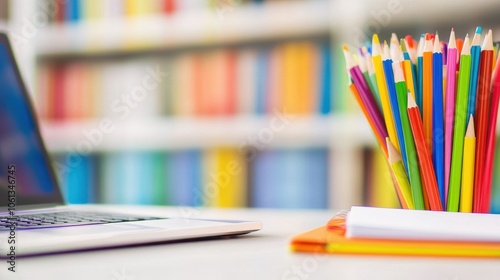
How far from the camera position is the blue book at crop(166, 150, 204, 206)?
1.97 meters

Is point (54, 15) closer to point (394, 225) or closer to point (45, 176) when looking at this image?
point (45, 176)

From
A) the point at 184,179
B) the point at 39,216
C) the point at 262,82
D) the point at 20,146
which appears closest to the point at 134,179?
the point at 184,179

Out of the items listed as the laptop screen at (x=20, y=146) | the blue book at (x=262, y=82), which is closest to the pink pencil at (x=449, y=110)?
the laptop screen at (x=20, y=146)

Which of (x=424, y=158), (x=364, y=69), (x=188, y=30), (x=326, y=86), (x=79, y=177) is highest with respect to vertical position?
(x=188, y=30)

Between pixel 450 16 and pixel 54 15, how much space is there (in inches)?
53.5

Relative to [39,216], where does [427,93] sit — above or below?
above

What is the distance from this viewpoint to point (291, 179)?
184 centimetres

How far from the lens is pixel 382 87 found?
2.17 ft

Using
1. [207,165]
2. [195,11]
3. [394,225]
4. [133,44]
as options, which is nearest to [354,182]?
[207,165]

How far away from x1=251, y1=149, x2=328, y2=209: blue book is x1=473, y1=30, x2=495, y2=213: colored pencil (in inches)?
45.8

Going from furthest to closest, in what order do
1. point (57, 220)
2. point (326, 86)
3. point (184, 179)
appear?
point (184, 179) < point (326, 86) < point (57, 220)

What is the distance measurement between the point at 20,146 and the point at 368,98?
49cm

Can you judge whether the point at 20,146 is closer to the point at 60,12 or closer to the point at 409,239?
the point at 409,239

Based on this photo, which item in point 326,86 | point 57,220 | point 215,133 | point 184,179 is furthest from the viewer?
point 184,179
